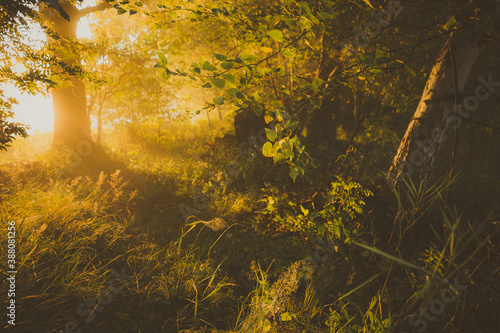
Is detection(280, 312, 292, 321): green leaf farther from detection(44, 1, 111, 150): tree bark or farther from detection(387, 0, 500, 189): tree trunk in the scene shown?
detection(44, 1, 111, 150): tree bark

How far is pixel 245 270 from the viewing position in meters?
2.97

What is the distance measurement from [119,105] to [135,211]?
9929mm

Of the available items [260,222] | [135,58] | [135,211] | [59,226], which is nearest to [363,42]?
[260,222]

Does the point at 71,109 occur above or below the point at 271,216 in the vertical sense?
above

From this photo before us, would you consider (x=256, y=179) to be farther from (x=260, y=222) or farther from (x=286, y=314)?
(x=286, y=314)

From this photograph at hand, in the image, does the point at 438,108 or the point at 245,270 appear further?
the point at 438,108

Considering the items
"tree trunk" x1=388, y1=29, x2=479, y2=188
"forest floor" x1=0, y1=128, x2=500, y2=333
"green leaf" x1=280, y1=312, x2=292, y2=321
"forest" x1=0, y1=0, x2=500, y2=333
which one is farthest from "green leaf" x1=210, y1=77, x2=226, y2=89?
"tree trunk" x1=388, y1=29, x2=479, y2=188

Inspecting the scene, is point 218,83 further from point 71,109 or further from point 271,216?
point 71,109

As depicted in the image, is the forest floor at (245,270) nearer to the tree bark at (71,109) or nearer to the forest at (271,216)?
the forest at (271,216)

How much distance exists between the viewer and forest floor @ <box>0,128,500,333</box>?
2.09 m

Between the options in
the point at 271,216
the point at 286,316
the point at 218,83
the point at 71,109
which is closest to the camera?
the point at 218,83

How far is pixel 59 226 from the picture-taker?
312 cm

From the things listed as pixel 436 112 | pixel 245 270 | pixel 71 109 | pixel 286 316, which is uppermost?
pixel 71 109

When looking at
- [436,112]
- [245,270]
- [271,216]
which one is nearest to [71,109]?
[271,216]
